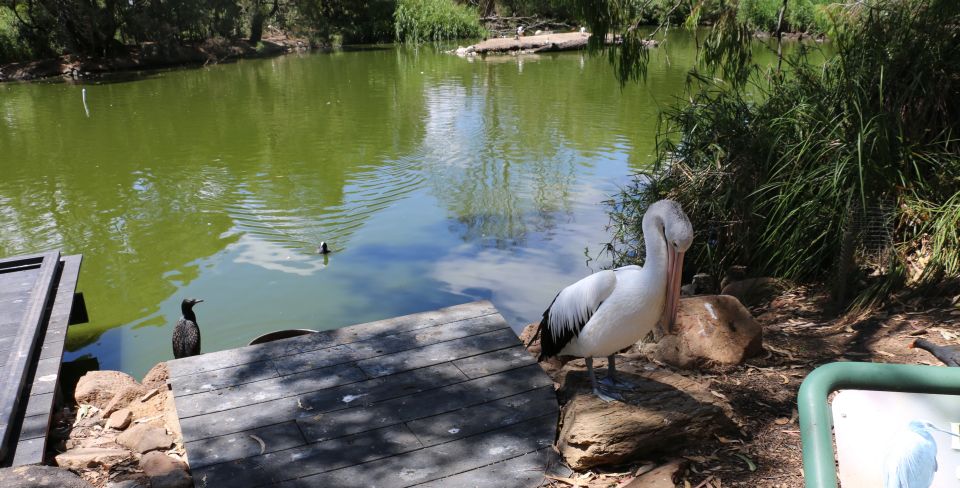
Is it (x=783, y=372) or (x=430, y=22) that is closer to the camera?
(x=783, y=372)

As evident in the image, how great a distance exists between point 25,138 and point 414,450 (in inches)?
496

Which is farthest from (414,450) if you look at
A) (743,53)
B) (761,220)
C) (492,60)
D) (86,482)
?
(492,60)

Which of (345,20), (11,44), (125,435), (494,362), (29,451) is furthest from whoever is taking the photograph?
(345,20)

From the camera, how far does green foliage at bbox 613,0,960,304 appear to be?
4.41m

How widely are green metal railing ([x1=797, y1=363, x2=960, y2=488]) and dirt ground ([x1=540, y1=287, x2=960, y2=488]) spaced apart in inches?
57.7

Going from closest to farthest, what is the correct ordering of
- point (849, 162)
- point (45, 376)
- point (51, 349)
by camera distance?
point (45, 376) → point (51, 349) → point (849, 162)

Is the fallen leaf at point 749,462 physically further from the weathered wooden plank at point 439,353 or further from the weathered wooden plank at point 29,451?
the weathered wooden plank at point 29,451

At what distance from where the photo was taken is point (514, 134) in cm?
1185

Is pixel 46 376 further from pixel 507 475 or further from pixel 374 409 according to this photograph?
pixel 507 475

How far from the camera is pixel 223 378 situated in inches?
135

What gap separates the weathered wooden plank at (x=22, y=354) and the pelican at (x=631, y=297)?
2.50 m

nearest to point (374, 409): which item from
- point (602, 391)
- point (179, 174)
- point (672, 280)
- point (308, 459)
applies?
point (308, 459)

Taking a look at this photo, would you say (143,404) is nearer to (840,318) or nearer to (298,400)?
(298,400)

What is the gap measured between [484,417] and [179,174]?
8.15m
